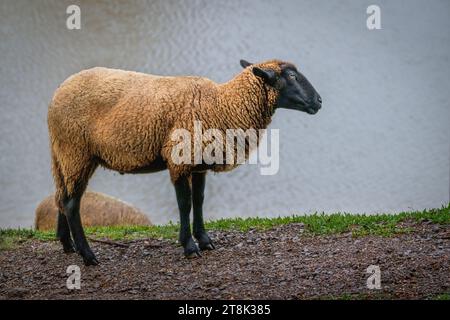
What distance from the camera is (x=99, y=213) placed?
11594 mm

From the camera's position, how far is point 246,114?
310 inches

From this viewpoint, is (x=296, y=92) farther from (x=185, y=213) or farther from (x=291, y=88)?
(x=185, y=213)

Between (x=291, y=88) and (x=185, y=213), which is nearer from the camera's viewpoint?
(x=185, y=213)

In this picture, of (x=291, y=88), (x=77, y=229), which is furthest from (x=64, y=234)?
(x=291, y=88)

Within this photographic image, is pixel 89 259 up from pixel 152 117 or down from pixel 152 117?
down

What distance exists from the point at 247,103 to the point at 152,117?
100 cm

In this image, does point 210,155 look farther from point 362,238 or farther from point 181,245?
Result: point 362,238

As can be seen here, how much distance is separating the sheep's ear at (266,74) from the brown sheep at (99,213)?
456 cm

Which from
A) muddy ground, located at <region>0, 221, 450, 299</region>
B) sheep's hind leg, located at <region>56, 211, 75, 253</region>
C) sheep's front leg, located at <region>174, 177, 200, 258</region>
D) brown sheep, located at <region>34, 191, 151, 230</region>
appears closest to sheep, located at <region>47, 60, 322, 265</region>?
sheep's front leg, located at <region>174, 177, 200, 258</region>

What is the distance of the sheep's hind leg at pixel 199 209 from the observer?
8.06m

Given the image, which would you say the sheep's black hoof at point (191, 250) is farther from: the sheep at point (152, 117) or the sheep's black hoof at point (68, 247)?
the sheep's black hoof at point (68, 247)

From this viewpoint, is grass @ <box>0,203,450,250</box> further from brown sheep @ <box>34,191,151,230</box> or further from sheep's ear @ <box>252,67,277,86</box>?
sheep's ear @ <box>252,67,277,86</box>
